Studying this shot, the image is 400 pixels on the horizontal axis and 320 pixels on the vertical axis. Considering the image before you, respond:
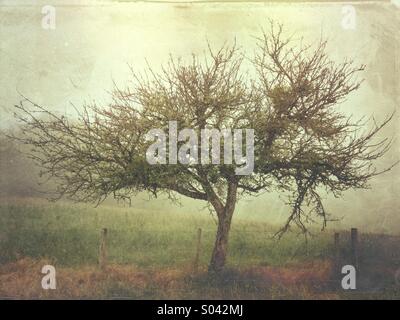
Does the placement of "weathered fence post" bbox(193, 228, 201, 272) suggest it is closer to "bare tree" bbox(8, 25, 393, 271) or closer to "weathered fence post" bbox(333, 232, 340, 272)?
"bare tree" bbox(8, 25, 393, 271)

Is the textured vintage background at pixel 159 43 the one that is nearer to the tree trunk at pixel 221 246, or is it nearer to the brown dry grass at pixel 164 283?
the brown dry grass at pixel 164 283

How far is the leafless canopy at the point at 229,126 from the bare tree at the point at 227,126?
0.05 ft

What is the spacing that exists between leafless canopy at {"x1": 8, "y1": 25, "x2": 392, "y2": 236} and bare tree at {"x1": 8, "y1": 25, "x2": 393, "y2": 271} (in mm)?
14

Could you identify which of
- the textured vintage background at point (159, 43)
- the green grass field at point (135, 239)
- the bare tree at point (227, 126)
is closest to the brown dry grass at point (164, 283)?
the green grass field at point (135, 239)

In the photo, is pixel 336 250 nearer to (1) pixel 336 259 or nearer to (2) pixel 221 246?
(1) pixel 336 259

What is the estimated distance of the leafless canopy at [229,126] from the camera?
302 inches
